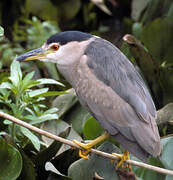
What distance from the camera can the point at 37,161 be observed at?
278 centimetres

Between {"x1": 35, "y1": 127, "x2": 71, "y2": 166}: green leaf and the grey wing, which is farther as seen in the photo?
{"x1": 35, "y1": 127, "x2": 71, "y2": 166}: green leaf

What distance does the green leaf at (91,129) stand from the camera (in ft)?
9.56

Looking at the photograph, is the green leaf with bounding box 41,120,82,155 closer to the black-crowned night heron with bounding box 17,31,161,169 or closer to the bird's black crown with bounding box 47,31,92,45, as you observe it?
the black-crowned night heron with bounding box 17,31,161,169

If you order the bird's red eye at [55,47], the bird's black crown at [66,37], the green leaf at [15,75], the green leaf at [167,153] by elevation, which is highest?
the bird's black crown at [66,37]

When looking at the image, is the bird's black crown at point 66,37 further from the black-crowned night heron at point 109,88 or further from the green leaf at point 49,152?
the green leaf at point 49,152

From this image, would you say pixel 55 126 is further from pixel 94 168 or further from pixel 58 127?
pixel 94 168

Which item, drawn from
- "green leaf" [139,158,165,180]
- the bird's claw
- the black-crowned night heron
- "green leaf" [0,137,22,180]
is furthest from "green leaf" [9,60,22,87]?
"green leaf" [139,158,165,180]

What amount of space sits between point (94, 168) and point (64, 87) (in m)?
0.99

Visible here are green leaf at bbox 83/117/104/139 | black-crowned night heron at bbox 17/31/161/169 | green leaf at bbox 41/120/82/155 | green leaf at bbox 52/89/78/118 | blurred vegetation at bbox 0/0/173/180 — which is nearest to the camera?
black-crowned night heron at bbox 17/31/161/169

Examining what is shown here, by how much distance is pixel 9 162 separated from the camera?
100 inches

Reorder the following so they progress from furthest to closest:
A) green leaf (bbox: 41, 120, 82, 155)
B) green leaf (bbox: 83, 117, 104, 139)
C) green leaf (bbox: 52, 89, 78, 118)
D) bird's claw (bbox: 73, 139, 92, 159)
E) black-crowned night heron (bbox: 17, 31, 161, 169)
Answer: green leaf (bbox: 52, 89, 78, 118)
green leaf (bbox: 41, 120, 82, 155)
green leaf (bbox: 83, 117, 104, 139)
bird's claw (bbox: 73, 139, 92, 159)
black-crowned night heron (bbox: 17, 31, 161, 169)

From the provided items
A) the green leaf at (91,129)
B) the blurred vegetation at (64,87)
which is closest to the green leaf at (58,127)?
the blurred vegetation at (64,87)

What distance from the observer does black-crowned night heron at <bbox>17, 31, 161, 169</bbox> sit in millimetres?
2423

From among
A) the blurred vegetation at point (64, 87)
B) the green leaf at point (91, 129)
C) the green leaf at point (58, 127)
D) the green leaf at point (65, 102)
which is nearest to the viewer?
the blurred vegetation at point (64, 87)
